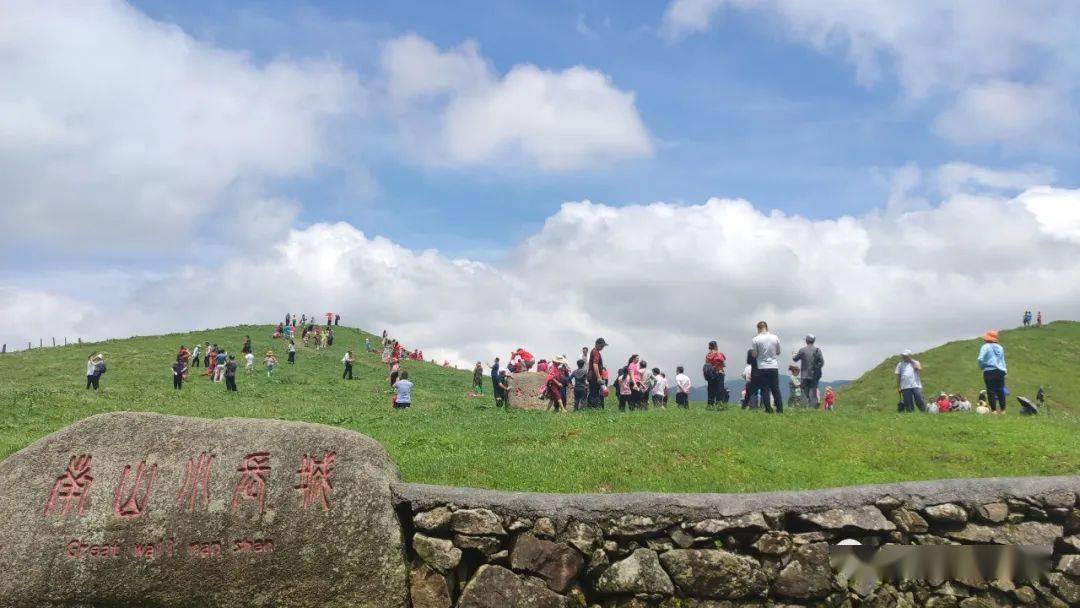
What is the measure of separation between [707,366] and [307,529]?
1789cm

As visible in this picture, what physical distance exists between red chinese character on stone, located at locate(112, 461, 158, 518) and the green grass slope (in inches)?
1871

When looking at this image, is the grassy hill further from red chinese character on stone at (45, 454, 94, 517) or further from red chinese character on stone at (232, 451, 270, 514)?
red chinese character on stone at (45, 454, 94, 517)

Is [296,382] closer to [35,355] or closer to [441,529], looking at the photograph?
[35,355]

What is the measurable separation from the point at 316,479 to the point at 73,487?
3.16 meters

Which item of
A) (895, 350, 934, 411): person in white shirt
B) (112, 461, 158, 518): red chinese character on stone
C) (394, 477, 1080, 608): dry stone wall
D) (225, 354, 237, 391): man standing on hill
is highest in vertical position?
(225, 354, 237, 391): man standing on hill

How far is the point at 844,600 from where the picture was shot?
979cm

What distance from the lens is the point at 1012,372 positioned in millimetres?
57844

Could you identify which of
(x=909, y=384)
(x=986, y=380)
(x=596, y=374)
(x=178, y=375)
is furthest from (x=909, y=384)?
(x=178, y=375)

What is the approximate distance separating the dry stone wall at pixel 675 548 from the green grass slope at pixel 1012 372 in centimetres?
4201

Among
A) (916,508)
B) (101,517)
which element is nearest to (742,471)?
(916,508)

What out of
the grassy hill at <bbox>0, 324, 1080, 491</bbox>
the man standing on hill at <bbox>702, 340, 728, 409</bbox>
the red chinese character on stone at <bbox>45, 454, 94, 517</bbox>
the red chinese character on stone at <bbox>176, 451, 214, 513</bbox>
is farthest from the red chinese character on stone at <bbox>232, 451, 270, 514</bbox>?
the man standing on hill at <bbox>702, 340, 728, 409</bbox>

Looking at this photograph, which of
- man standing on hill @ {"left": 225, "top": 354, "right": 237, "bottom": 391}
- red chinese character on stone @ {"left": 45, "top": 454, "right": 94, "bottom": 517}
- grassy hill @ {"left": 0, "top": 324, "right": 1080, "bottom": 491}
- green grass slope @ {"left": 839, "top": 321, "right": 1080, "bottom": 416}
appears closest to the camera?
red chinese character on stone @ {"left": 45, "top": 454, "right": 94, "bottom": 517}

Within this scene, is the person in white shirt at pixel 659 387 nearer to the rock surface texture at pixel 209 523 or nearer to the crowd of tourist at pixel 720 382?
the crowd of tourist at pixel 720 382

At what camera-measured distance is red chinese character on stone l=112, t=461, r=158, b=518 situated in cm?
1018
